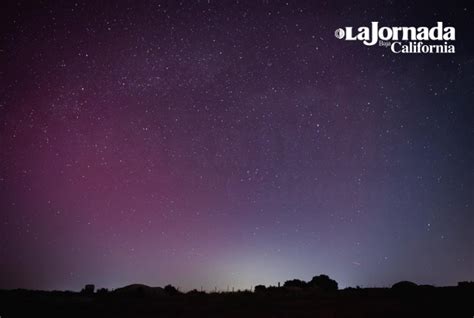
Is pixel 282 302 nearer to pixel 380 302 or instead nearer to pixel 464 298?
pixel 380 302

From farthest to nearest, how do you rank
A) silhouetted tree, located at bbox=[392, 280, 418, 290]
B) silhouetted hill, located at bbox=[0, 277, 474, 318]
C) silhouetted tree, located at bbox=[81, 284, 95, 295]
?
silhouetted tree, located at bbox=[81, 284, 95, 295], silhouetted tree, located at bbox=[392, 280, 418, 290], silhouetted hill, located at bbox=[0, 277, 474, 318]

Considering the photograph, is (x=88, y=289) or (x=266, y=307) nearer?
(x=266, y=307)

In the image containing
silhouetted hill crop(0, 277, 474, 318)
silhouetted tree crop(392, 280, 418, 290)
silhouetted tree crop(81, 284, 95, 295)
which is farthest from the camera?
silhouetted tree crop(81, 284, 95, 295)

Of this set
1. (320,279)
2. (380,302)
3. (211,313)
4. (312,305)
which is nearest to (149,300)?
(211,313)

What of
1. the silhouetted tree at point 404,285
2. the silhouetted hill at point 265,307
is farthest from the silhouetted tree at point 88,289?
the silhouetted tree at point 404,285

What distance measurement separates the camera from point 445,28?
19594 millimetres

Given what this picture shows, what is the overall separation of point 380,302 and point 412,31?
12.4m

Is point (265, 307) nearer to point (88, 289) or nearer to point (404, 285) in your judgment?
point (404, 285)

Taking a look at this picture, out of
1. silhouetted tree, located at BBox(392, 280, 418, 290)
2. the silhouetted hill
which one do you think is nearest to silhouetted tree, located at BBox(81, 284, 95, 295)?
the silhouetted hill

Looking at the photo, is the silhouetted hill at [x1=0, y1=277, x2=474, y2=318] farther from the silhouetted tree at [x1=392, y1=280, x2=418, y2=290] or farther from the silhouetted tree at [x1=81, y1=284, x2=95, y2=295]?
the silhouetted tree at [x1=81, y1=284, x2=95, y2=295]

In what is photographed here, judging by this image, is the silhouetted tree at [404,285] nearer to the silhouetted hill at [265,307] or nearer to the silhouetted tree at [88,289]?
the silhouetted hill at [265,307]

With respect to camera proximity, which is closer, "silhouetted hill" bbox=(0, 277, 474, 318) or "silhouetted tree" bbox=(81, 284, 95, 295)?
"silhouetted hill" bbox=(0, 277, 474, 318)

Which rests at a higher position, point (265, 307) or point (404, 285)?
point (404, 285)

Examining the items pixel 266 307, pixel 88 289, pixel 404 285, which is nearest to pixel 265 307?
pixel 266 307
